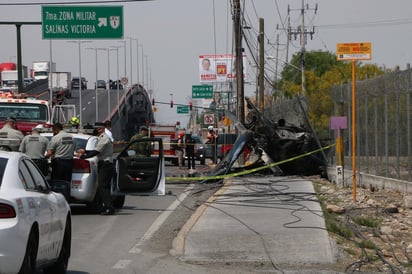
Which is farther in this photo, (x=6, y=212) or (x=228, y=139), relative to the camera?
(x=228, y=139)

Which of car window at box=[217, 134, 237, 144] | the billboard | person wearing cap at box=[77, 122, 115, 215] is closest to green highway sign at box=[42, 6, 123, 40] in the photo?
car window at box=[217, 134, 237, 144]

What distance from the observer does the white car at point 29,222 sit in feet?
26.2

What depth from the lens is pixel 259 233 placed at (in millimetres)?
13156

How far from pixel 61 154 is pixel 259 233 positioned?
17.6ft

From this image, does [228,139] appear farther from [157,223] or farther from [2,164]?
[2,164]

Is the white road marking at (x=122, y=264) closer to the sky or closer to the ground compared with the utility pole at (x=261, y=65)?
closer to the ground

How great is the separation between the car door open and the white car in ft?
24.0

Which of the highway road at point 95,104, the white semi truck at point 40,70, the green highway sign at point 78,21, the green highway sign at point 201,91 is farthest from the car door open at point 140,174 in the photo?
the white semi truck at point 40,70

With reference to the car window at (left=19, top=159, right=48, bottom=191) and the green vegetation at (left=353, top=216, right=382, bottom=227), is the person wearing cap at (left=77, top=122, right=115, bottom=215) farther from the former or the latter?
the car window at (left=19, top=159, right=48, bottom=191)

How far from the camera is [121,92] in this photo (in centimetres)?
11338

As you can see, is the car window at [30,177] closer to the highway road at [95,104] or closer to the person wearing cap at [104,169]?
the person wearing cap at [104,169]

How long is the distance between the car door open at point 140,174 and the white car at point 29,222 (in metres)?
7.30

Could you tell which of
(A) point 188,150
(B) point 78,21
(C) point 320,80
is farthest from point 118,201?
(C) point 320,80

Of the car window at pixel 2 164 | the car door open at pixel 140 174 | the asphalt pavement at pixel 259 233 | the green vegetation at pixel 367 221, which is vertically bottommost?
the green vegetation at pixel 367 221
